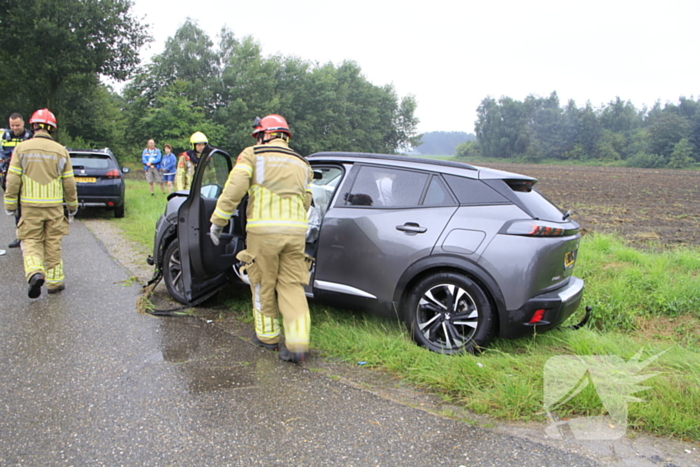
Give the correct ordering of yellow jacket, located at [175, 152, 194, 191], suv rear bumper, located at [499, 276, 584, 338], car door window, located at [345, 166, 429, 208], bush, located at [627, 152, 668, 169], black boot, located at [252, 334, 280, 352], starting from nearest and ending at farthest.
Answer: suv rear bumper, located at [499, 276, 584, 338] → black boot, located at [252, 334, 280, 352] → car door window, located at [345, 166, 429, 208] → yellow jacket, located at [175, 152, 194, 191] → bush, located at [627, 152, 668, 169]

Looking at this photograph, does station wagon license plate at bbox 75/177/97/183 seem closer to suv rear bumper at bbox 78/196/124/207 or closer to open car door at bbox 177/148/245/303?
suv rear bumper at bbox 78/196/124/207

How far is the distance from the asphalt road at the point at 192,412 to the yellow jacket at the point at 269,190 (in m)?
1.05

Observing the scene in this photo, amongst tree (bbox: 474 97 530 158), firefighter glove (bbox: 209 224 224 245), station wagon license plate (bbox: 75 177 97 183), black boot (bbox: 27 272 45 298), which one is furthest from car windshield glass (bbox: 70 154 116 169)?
tree (bbox: 474 97 530 158)

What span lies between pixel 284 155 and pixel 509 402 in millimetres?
2339

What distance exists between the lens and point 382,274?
4.20 metres

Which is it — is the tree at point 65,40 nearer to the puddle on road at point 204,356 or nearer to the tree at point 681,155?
the puddle on road at point 204,356

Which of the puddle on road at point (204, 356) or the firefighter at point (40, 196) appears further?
Result: the firefighter at point (40, 196)

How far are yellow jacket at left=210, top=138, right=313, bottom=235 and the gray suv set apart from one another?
0.62 metres

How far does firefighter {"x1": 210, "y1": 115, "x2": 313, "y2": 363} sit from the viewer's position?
12.7 ft

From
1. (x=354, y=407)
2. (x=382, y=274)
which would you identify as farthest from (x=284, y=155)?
(x=354, y=407)

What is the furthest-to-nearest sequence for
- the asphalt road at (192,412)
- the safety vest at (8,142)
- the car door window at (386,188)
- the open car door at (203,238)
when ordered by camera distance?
the safety vest at (8,142) → the open car door at (203,238) → the car door window at (386,188) → the asphalt road at (192,412)

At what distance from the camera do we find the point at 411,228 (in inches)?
162

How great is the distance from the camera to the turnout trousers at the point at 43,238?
210 inches

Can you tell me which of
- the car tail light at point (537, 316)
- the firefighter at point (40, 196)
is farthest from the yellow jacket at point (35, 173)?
the car tail light at point (537, 316)
